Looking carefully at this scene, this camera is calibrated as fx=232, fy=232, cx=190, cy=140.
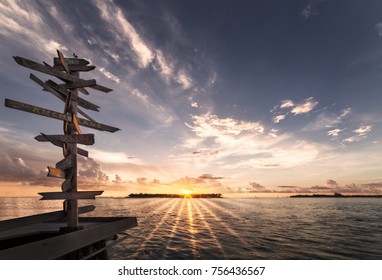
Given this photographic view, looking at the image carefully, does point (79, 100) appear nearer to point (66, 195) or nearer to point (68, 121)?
point (68, 121)

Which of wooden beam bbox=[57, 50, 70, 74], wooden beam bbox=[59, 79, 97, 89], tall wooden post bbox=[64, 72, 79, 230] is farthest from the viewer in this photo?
wooden beam bbox=[59, 79, 97, 89]

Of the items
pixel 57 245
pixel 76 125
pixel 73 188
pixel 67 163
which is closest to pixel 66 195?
pixel 73 188

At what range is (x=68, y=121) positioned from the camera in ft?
23.9

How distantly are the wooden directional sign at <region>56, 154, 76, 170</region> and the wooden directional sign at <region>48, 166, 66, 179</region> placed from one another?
0.13 m

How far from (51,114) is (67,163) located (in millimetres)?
1535

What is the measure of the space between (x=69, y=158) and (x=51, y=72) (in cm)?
277

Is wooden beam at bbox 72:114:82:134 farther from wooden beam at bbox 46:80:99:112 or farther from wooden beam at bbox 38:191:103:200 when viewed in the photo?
wooden beam at bbox 38:191:103:200

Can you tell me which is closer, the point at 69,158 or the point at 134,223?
the point at 69,158

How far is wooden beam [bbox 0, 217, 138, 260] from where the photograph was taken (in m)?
4.59

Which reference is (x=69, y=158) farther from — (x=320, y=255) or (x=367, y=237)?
(x=367, y=237)

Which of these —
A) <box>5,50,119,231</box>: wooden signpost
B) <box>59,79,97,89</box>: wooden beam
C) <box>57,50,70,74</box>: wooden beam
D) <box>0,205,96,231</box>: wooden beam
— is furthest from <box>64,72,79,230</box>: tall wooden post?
<box>57,50,70,74</box>: wooden beam
